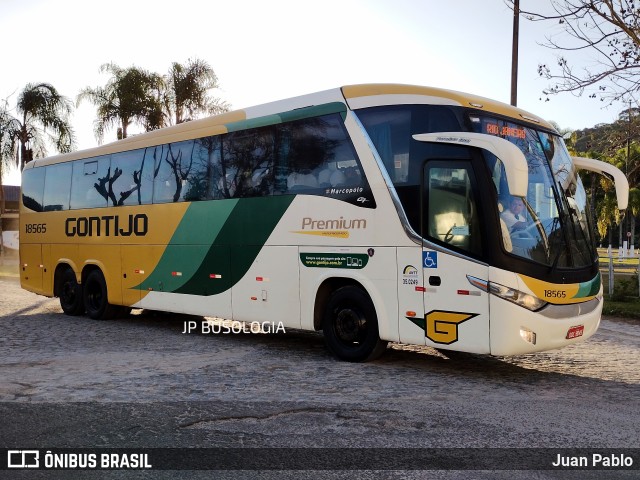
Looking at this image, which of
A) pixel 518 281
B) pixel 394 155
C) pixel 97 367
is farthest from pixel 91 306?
pixel 518 281

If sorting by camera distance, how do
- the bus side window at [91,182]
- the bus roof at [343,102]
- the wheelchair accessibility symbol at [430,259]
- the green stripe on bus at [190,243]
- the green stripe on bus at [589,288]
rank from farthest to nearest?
the bus side window at [91,182]
the green stripe on bus at [190,243]
the bus roof at [343,102]
the green stripe on bus at [589,288]
the wheelchair accessibility symbol at [430,259]

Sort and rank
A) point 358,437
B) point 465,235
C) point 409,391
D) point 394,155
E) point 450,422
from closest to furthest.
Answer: point 358,437 → point 450,422 → point 409,391 → point 465,235 → point 394,155

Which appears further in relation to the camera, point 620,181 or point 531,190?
point 620,181

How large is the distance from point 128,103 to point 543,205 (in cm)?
2581

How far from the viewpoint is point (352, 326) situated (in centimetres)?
931

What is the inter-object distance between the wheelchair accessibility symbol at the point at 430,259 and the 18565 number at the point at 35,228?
11.1m

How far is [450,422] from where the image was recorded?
20.6 feet

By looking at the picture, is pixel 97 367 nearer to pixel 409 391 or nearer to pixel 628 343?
pixel 409 391

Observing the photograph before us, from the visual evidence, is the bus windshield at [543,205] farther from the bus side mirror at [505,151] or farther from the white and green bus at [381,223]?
the bus side mirror at [505,151]

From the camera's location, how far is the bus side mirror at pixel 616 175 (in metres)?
9.33

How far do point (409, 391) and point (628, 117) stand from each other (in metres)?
12.9

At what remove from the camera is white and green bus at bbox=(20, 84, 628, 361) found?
795cm

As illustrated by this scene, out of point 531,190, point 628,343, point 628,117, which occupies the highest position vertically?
point 628,117

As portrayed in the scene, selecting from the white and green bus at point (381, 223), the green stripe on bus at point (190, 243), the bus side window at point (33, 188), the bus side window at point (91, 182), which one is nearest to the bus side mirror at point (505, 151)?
the white and green bus at point (381, 223)
